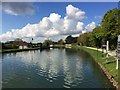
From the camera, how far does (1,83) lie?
2402 cm

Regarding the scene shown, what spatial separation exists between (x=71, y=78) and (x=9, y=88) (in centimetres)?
708

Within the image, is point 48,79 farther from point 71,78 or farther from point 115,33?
point 115,33

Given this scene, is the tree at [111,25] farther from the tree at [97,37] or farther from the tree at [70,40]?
the tree at [70,40]

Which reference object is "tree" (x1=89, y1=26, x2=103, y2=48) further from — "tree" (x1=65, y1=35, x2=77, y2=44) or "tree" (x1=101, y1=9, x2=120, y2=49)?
"tree" (x1=65, y1=35, x2=77, y2=44)

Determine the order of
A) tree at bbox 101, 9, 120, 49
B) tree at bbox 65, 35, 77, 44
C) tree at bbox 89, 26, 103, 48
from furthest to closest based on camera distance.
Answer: tree at bbox 65, 35, 77, 44, tree at bbox 89, 26, 103, 48, tree at bbox 101, 9, 120, 49

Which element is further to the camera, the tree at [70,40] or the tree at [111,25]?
the tree at [70,40]

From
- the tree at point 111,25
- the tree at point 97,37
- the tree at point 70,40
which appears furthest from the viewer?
the tree at point 70,40

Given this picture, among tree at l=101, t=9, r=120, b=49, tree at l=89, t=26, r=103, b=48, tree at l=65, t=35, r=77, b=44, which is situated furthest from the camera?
tree at l=65, t=35, r=77, b=44

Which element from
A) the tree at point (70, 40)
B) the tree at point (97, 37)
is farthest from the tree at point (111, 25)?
the tree at point (70, 40)

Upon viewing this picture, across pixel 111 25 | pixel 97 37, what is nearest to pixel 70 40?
pixel 97 37

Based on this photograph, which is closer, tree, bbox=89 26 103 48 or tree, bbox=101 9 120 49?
tree, bbox=101 9 120 49

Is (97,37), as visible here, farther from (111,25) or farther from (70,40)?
(70,40)

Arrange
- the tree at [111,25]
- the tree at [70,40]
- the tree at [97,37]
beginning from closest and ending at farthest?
the tree at [111,25] → the tree at [97,37] → the tree at [70,40]

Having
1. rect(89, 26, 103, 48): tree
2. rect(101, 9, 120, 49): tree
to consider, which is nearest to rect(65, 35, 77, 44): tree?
rect(89, 26, 103, 48): tree
